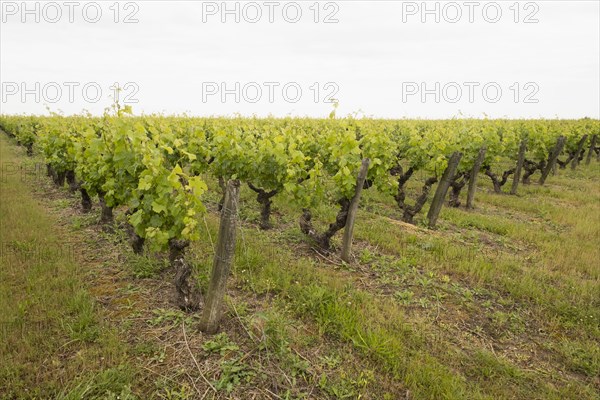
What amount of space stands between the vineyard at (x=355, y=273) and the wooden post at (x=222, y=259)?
0.6 inches

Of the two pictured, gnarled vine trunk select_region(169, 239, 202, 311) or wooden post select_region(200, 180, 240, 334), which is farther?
gnarled vine trunk select_region(169, 239, 202, 311)

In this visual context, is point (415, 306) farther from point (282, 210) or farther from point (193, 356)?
point (282, 210)

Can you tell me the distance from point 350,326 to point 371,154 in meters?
4.67

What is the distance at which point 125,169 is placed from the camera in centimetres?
610

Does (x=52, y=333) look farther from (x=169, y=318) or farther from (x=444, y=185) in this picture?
(x=444, y=185)

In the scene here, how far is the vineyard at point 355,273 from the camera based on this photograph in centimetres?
419

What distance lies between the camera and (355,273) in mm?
6578

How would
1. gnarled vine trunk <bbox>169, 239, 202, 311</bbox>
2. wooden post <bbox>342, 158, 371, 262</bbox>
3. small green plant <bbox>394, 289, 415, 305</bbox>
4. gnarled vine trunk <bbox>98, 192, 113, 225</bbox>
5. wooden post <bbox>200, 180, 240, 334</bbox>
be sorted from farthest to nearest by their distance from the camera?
gnarled vine trunk <bbox>98, 192, 113, 225</bbox>, wooden post <bbox>342, 158, 371, 262</bbox>, small green plant <bbox>394, 289, 415, 305</bbox>, gnarled vine trunk <bbox>169, 239, 202, 311</bbox>, wooden post <bbox>200, 180, 240, 334</bbox>

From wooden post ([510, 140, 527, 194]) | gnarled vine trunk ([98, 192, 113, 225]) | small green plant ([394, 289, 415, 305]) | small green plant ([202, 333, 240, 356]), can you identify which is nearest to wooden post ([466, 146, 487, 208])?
wooden post ([510, 140, 527, 194])

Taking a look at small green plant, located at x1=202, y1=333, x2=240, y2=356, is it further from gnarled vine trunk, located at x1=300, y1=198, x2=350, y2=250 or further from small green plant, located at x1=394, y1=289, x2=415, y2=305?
gnarled vine trunk, located at x1=300, y1=198, x2=350, y2=250

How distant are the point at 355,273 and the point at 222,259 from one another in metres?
2.95

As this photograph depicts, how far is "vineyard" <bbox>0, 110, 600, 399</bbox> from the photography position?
4188 millimetres

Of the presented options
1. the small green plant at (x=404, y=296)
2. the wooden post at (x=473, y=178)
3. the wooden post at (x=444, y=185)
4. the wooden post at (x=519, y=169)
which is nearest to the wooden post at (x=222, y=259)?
the small green plant at (x=404, y=296)

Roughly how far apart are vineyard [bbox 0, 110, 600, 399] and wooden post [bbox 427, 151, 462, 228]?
0.11 ft
